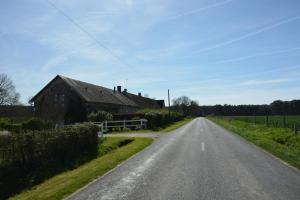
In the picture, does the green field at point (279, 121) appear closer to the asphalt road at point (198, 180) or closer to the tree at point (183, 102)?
the asphalt road at point (198, 180)

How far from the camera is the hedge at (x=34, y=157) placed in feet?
34.2

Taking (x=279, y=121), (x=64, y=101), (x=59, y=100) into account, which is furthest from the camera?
(x=279, y=121)

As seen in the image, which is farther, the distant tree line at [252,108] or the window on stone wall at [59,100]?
the distant tree line at [252,108]

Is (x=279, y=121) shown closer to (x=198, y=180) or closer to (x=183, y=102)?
(x=198, y=180)

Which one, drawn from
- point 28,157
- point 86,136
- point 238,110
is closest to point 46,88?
point 86,136

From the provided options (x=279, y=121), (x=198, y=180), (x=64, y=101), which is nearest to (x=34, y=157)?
(x=198, y=180)

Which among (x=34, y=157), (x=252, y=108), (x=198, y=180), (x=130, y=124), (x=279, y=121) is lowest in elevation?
(x=198, y=180)

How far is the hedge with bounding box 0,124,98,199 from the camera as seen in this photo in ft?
34.2

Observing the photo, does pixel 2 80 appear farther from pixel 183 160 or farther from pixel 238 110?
pixel 238 110

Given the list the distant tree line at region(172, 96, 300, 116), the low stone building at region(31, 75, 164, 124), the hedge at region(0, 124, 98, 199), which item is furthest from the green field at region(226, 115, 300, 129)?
the distant tree line at region(172, 96, 300, 116)

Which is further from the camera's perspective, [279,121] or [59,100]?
[279,121]

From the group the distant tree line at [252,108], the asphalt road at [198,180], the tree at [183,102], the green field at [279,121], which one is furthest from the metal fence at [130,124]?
the tree at [183,102]

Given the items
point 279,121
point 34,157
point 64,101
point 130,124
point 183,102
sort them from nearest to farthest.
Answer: point 34,157 < point 130,124 < point 64,101 < point 279,121 < point 183,102

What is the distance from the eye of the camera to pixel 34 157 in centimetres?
1185
